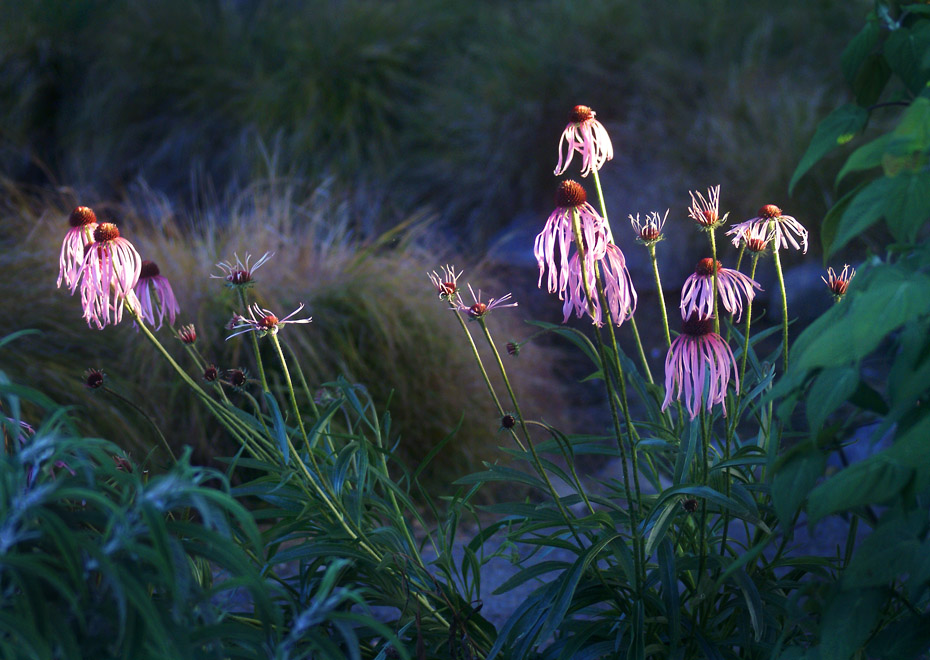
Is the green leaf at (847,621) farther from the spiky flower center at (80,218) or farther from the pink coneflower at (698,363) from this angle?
the spiky flower center at (80,218)

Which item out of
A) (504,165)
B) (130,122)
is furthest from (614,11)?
(130,122)

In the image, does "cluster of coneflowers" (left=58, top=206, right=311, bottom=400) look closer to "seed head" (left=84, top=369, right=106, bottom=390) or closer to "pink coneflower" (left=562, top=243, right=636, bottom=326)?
"seed head" (left=84, top=369, right=106, bottom=390)

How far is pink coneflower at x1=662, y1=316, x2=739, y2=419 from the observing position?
1.33 m

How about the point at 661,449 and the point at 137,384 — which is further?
the point at 137,384

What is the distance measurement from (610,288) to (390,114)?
18.9 ft

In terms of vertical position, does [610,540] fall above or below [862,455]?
above

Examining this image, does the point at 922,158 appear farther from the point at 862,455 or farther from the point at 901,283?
the point at 862,455

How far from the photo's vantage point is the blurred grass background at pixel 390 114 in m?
4.69

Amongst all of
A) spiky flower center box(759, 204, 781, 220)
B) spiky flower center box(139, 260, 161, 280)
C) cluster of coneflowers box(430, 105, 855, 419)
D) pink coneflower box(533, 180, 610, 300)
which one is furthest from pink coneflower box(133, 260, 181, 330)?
spiky flower center box(759, 204, 781, 220)

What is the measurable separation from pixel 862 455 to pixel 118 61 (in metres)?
6.41

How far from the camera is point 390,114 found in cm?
689

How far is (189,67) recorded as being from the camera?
7.02 m

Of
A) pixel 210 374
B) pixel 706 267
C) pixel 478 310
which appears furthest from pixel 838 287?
pixel 210 374

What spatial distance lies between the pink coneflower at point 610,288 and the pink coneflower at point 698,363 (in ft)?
0.32
